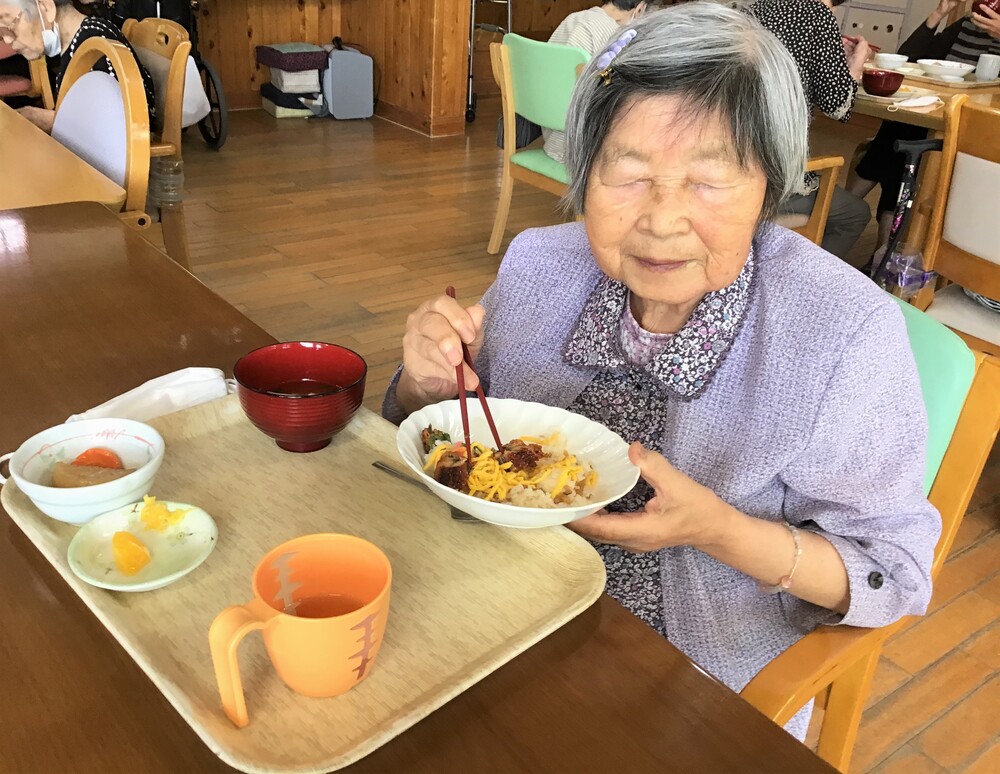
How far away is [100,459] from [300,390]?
222mm

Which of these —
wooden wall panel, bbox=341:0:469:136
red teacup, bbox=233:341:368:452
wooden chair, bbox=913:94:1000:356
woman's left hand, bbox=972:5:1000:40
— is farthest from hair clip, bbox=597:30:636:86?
wooden wall panel, bbox=341:0:469:136

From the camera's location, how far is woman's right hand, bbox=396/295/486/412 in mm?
970

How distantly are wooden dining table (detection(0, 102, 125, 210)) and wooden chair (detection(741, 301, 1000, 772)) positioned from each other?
1.48 m

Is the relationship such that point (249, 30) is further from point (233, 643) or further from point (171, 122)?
point (233, 643)

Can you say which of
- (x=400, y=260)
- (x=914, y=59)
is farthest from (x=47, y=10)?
(x=914, y=59)

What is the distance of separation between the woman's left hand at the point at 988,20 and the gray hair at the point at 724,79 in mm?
3658

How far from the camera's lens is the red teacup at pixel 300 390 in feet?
2.80

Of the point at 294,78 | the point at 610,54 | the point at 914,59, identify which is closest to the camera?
the point at 610,54

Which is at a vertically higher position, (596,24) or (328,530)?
(596,24)

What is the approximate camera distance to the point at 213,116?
5184mm

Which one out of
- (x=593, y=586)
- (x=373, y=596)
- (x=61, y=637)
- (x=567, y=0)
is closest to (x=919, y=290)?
(x=593, y=586)

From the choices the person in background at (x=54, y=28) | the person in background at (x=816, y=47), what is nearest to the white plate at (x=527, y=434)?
the person in background at (x=816, y=47)

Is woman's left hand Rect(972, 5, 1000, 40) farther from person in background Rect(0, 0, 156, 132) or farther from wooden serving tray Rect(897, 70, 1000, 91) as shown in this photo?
person in background Rect(0, 0, 156, 132)

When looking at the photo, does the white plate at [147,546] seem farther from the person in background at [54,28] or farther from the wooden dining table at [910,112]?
the wooden dining table at [910,112]
